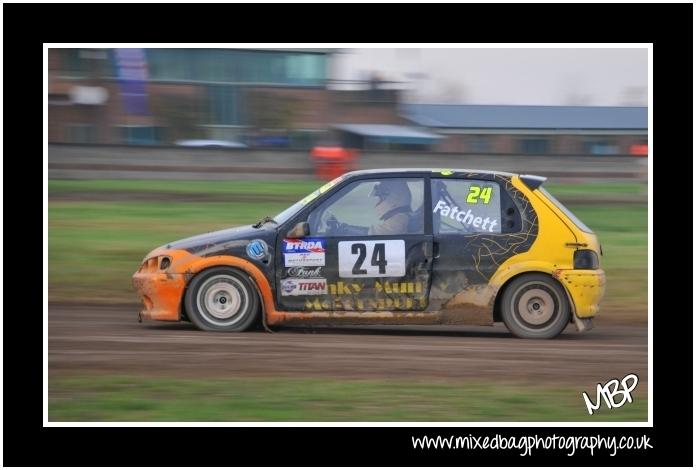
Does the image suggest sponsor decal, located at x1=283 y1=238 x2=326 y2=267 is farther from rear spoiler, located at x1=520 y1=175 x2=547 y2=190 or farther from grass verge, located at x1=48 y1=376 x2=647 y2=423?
rear spoiler, located at x1=520 y1=175 x2=547 y2=190

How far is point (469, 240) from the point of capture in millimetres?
9109

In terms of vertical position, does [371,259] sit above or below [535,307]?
above

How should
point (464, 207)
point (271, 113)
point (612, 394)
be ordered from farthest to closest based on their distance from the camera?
1. point (271, 113)
2. point (464, 207)
3. point (612, 394)

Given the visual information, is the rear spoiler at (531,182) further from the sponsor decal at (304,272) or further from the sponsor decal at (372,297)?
the sponsor decal at (304,272)

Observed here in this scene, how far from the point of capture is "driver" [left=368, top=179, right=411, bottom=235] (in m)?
9.15

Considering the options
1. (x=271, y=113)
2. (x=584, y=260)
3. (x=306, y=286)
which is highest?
(x=271, y=113)

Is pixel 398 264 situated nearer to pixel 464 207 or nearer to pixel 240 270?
pixel 464 207

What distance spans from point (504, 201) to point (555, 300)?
3.57ft

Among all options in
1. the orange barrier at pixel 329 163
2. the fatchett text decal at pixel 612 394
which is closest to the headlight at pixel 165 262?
the fatchett text decal at pixel 612 394

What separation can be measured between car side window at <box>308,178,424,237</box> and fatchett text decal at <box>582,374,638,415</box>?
2.50 metres

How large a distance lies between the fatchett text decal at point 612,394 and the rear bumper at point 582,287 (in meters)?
1.52

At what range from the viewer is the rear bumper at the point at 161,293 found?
29.9 feet

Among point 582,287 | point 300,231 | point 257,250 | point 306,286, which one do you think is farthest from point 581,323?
point 257,250

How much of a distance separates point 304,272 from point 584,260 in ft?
8.92
